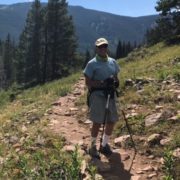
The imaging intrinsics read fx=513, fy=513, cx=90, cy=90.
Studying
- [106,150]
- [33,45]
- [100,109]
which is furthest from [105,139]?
[33,45]

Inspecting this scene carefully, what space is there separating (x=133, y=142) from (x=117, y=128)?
1386 mm

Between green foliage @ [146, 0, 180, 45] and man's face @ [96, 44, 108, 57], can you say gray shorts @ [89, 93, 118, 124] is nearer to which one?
man's face @ [96, 44, 108, 57]

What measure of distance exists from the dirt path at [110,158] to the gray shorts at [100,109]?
2.47 ft

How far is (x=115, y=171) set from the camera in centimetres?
909

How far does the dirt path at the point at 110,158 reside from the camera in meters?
8.87

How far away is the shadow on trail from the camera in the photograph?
344 inches

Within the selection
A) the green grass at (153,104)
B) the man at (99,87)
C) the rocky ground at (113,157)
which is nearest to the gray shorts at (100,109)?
the man at (99,87)

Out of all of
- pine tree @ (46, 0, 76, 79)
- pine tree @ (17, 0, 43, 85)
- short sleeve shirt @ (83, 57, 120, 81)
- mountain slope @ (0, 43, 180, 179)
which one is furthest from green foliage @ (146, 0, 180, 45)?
short sleeve shirt @ (83, 57, 120, 81)

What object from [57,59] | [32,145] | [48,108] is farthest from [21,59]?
[32,145]

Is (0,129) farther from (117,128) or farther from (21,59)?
(21,59)

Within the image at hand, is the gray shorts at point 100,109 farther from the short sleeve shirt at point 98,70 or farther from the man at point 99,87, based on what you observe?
the short sleeve shirt at point 98,70

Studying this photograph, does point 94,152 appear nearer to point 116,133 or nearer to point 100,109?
point 100,109

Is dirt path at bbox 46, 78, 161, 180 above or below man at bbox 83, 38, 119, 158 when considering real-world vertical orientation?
below

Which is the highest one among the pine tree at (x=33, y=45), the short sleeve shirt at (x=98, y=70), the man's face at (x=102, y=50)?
the man's face at (x=102, y=50)
